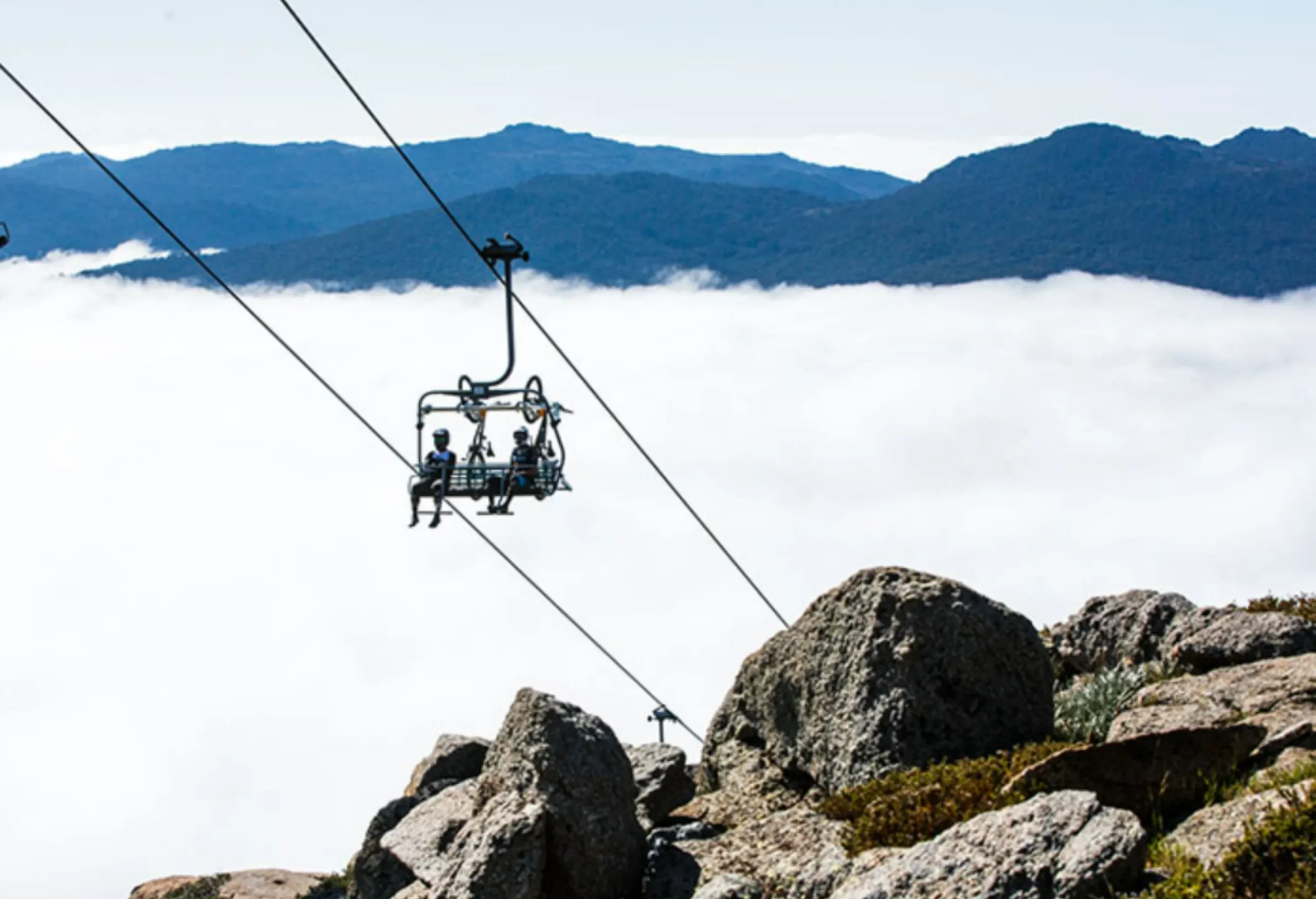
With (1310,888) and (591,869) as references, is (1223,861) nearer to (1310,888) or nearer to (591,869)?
(1310,888)

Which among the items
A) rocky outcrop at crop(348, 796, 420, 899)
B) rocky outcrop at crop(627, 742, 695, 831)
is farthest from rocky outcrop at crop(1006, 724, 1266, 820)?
rocky outcrop at crop(348, 796, 420, 899)

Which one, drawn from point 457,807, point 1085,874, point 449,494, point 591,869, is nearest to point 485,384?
point 449,494

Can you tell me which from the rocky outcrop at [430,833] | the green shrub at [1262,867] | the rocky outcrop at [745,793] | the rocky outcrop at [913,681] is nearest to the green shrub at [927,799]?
the rocky outcrop at [913,681]

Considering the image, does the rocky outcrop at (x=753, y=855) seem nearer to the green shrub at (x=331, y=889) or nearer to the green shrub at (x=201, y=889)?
the green shrub at (x=331, y=889)

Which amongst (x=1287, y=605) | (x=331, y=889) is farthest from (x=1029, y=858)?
(x=331, y=889)

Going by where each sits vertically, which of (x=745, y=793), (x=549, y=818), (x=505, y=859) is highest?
(x=549, y=818)

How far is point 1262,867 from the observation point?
961cm

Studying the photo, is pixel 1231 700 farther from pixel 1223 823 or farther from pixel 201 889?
pixel 201 889

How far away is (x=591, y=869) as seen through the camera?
14273 millimetres

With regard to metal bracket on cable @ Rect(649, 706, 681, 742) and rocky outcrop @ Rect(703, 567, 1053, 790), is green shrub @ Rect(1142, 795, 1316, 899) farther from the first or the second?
metal bracket on cable @ Rect(649, 706, 681, 742)

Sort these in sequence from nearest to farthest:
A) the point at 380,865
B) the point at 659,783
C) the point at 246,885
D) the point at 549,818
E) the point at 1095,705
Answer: the point at 549,818, the point at 1095,705, the point at 659,783, the point at 380,865, the point at 246,885

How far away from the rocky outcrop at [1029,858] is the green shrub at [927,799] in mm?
1757

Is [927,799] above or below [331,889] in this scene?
above

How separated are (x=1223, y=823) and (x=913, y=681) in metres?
5.01
